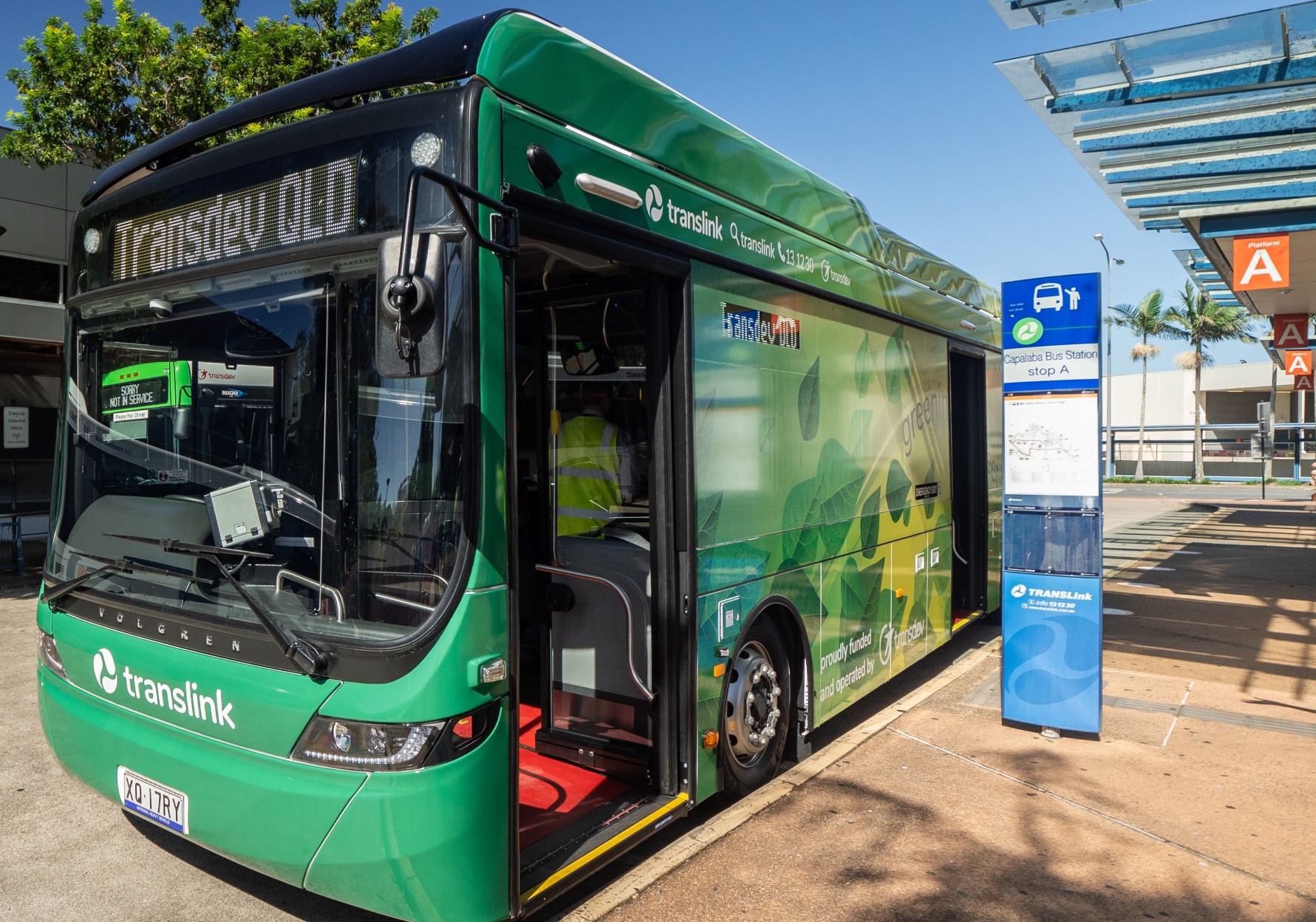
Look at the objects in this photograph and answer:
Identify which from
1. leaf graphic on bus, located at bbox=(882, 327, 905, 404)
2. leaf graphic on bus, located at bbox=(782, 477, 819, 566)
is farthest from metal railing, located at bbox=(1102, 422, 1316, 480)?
leaf graphic on bus, located at bbox=(782, 477, 819, 566)

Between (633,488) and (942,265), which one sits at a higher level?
(942,265)

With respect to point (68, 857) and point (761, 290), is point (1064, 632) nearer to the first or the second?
point (761, 290)

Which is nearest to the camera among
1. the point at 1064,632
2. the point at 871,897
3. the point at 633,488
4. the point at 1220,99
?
the point at 871,897

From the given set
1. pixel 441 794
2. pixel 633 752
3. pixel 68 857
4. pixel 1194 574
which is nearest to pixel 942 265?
pixel 633 752

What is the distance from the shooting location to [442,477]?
283cm

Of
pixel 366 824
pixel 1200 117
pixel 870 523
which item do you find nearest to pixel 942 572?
pixel 870 523

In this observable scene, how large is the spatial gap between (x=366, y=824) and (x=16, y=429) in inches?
484

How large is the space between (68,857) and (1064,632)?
A: 18.1 feet

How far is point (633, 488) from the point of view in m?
4.57

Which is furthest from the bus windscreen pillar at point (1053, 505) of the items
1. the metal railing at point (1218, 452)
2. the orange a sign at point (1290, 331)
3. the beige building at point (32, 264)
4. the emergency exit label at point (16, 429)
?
the metal railing at point (1218, 452)

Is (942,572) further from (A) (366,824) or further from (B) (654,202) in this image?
(A) (366,824)

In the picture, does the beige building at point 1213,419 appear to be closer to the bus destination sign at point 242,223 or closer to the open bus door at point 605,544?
the open bus door at point 605,544

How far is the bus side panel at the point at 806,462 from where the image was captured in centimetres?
416

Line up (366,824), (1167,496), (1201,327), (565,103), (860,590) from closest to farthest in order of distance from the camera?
(366,824)
(565,103)
(860,590)
(1167,496)
(1201,327)
